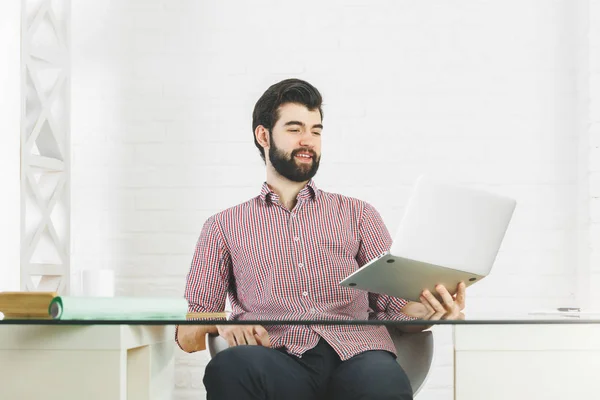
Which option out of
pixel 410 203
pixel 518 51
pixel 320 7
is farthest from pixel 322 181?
pixel 410 203

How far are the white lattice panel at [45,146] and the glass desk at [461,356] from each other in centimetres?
131

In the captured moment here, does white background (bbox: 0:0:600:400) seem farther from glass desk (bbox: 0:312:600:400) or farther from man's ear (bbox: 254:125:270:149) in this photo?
glass desk (bbox: 0:312:600:400)

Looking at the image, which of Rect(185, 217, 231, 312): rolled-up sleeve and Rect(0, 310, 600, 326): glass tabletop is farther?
Rect(185, 217, 231, 312): rolled-up sleeve

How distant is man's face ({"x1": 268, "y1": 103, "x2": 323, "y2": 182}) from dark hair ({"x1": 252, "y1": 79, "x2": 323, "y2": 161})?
0.05 feet

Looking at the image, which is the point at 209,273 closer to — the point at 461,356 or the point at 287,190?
the point at 287,190

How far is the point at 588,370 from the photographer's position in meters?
1.62

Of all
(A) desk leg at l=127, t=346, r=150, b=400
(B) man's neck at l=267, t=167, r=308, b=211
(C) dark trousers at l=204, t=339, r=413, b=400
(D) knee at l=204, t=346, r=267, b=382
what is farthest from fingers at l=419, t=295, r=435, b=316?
(B) man's neck at l=267, t=167, r=308, b=211

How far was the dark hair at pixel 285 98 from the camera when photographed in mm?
2596

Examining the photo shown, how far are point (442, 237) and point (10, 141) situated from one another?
166 centimetres

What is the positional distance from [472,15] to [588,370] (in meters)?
2.00

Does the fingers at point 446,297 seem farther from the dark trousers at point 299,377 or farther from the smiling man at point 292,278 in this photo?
the dark trousers at point 299,377

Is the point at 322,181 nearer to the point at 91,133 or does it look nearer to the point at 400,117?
the point at 400,117

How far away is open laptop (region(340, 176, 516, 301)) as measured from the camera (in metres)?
1.71

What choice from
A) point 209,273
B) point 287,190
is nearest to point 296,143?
point 287,190
